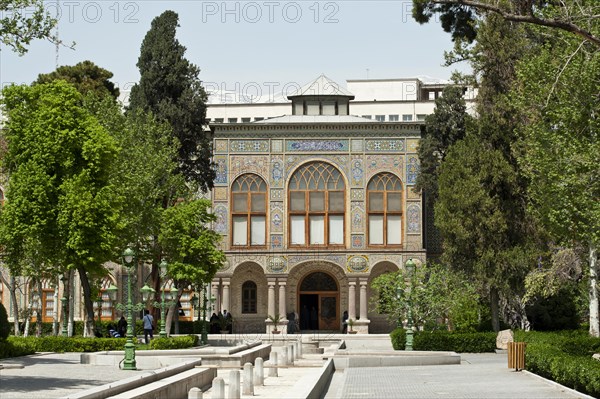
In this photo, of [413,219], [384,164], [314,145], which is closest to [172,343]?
[413,219]

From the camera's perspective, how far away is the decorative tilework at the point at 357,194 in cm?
5503

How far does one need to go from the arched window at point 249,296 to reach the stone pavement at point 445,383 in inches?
927

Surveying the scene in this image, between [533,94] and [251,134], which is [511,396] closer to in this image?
[533,94]

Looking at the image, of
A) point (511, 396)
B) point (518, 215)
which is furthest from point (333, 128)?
point (511, 396)

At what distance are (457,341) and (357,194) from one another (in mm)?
16202

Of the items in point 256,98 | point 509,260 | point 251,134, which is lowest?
point 509,260

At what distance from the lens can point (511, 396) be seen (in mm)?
22203

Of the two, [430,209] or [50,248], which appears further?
[430,209]

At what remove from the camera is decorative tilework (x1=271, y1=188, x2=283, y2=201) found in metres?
55.2

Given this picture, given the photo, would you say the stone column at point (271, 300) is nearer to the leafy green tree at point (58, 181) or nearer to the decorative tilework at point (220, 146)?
the decorative tilework at point (220, 146)

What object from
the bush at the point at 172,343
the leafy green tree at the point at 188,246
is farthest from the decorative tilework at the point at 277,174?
the bush at the point at 172,343

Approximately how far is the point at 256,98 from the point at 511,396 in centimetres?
6318

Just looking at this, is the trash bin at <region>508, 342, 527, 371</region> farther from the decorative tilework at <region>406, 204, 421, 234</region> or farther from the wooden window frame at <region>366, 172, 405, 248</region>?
the wooden window frame at <region>366, 172, 405, 248</region>

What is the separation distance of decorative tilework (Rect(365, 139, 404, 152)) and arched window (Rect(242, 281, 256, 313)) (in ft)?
30.0
